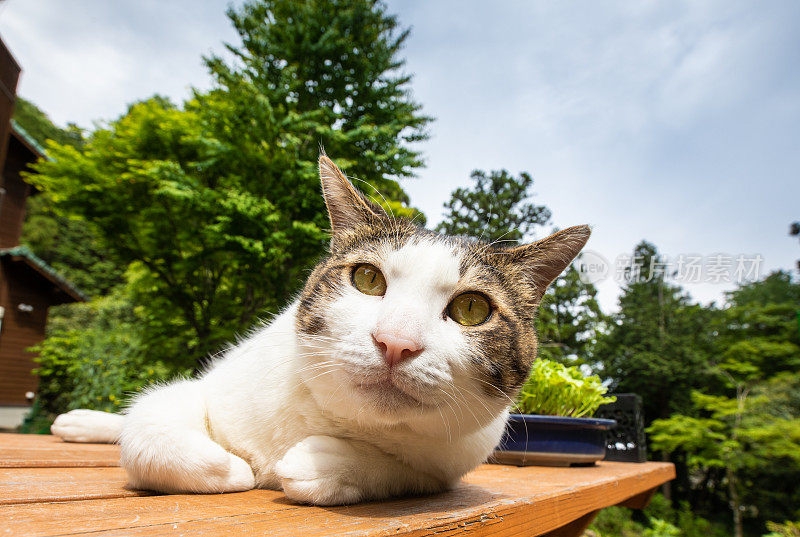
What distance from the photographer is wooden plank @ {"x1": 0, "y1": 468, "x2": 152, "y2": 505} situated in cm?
75

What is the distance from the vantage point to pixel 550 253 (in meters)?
1.10

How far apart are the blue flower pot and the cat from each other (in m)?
0.90

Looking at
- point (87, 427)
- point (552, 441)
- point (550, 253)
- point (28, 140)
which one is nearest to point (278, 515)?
point (550, 253)

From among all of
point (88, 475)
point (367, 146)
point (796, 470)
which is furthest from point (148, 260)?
point (796, 470)

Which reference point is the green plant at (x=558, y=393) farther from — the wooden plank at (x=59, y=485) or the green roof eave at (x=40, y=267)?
the green roof eave at (x=40, y=267)

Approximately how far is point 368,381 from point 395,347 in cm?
8

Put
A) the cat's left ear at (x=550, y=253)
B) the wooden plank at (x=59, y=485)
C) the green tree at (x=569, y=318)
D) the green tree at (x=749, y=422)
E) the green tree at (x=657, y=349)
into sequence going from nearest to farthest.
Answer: the wooden plank at (x=59, y=485) < the cat's left ear at (x=550, y=253) < the green tree at (x=569, y=318) < the green tree at (x=749, y=422) < the green tree at (x=657, y=349)

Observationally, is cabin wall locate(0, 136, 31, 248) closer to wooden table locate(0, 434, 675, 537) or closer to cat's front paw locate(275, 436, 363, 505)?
wooden table locate(0, 434, 675, 537)

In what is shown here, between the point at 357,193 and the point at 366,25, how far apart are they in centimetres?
745

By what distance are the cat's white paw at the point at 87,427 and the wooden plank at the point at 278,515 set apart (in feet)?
3.30

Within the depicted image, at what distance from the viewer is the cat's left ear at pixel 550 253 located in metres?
1.07

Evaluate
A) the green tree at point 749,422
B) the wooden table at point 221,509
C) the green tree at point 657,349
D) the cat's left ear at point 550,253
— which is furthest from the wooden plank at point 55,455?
the green tree at point 657,349

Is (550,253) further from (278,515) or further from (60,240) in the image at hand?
(60,240)

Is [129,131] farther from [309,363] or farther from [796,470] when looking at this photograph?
[796,470]
